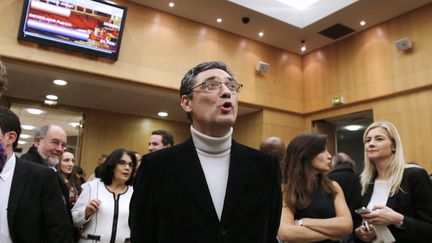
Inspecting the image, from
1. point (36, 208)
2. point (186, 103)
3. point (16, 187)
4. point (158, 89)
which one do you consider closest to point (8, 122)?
point (16, 187)

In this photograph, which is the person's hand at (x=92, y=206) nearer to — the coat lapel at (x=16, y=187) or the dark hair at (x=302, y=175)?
the coat lapel at (x=16, y=187)

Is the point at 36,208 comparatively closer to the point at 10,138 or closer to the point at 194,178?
the point at 10,138

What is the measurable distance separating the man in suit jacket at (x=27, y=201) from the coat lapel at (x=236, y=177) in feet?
4.00

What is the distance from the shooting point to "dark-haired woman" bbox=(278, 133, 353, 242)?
219 cm

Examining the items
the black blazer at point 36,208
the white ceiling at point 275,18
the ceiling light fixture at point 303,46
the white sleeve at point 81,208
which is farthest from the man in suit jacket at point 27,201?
the ceiling light fixture at point 303,46

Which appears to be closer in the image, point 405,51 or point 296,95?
point 405,51

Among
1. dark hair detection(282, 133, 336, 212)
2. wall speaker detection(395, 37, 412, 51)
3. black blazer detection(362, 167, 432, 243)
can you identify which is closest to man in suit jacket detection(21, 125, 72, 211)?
dark hair detection(282, 133, 336, 212)

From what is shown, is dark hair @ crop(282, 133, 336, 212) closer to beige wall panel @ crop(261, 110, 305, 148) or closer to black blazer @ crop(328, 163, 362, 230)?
black blazer @ crop(328, 163, 362, 230)

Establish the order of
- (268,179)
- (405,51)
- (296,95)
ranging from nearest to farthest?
(268,179) < (405,51) < (296,95)

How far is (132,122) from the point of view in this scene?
34.8 feet

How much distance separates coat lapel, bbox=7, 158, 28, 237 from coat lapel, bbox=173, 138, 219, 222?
3.56ft

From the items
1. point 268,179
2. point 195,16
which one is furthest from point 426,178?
point 195,16

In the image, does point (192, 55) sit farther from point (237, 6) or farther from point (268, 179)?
point (268, 179)

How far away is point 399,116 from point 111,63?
250 inches
